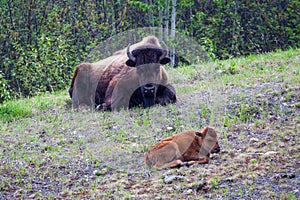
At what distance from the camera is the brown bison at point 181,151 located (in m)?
7.05

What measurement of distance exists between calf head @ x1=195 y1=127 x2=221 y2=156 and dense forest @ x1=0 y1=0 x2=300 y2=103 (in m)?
8.12

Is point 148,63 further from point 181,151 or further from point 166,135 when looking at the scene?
point 181,151

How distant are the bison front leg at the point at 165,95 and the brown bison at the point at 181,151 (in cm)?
327

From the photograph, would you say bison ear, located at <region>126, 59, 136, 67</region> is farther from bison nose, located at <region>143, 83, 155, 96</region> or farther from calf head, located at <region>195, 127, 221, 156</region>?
calf head, located at <region>195, 127, 221, 156</region>

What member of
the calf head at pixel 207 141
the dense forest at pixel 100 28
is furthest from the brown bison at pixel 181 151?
the dense forest at pixel 100 28

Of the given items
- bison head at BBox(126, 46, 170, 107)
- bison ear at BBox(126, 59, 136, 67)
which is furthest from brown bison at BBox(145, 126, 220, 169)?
bison ear at BBox(126, 59, 136, 67)

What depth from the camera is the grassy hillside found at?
21.1ft

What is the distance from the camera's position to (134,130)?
29.8 ft

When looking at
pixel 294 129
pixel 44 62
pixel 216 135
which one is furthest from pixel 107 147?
pixel 44 62

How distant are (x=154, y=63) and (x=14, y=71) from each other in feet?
21.2

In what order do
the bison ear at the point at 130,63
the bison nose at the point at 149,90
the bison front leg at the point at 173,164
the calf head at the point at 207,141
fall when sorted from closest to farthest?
the bison front leg at the point at 173,164, the calf head at the point at 207,141, the bison nose at the point at 149,90, the bison ear at the point at 130,63

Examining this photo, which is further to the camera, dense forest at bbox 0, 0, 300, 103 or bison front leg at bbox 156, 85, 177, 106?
dense forest at bbox 0, 0, 300, 103

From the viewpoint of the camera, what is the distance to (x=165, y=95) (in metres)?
10.8

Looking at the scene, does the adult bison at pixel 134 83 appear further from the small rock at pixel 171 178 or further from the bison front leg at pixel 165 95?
the small rock at pixel 171 178
